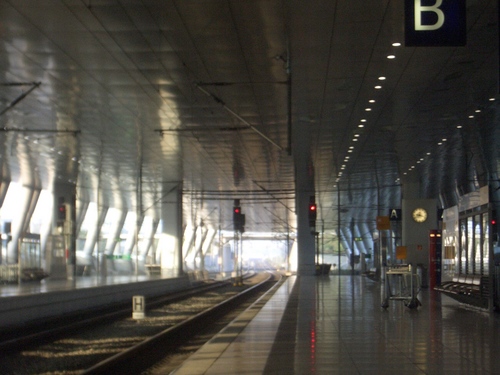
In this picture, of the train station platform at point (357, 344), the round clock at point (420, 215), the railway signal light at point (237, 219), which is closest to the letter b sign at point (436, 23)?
the train station platform at point (357, 344)

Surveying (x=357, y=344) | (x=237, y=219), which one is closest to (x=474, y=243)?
(x=357, y=344)

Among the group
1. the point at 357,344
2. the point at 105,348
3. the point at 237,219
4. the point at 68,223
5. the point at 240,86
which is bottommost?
the point at 105,348

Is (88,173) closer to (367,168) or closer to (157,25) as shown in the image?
(367,168)

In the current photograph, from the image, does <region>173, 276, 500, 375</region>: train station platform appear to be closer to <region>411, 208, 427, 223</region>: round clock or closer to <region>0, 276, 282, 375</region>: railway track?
<region>0, 276, 282, 375</region>: railway track

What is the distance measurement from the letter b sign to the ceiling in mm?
5716

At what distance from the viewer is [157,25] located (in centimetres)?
1639

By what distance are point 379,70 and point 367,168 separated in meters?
19.9

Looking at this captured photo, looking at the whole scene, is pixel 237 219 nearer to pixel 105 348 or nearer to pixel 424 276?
pixel 424 276

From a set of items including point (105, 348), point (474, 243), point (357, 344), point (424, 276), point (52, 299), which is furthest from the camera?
point (424, 276)

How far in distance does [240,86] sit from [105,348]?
8.46 m

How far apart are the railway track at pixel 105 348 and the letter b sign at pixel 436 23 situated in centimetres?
697

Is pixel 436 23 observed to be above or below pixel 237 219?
above

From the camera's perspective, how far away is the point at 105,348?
1686 centimetres

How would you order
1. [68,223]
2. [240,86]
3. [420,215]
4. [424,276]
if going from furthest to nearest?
[68,223], [420,215], [424,276], [240,86]
